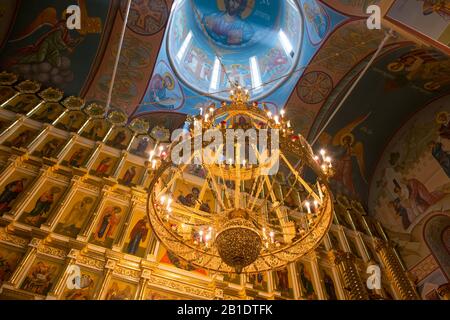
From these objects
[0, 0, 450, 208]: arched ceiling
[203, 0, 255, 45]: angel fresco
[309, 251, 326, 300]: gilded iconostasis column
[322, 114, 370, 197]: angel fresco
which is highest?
[203, 0, 255, 45]: angel fresco

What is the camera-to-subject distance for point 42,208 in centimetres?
634

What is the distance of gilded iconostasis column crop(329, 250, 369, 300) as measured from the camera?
7.05 meters

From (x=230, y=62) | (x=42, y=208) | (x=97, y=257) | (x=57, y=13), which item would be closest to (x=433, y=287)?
(x=97, y=257)

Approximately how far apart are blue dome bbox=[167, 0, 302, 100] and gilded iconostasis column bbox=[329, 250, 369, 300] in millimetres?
6258

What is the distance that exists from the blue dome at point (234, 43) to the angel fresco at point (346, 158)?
2.89 m

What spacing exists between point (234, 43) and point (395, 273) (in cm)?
1016

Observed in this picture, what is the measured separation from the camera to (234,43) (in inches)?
536

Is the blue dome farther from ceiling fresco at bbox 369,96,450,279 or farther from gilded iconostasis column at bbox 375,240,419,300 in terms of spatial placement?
gilded iconostasis column at bbox 375,240,419,300

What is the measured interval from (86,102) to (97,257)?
224 inches

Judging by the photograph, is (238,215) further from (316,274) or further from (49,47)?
(49,47)

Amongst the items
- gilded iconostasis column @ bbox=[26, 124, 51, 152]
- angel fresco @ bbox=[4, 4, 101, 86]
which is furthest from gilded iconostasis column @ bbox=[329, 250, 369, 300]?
angel fresco @ bbox=[4, 4, 101, 86]

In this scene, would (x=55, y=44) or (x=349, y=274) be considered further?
(x=55, y=44)

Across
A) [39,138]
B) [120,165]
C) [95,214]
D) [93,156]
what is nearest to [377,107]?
[120,165]

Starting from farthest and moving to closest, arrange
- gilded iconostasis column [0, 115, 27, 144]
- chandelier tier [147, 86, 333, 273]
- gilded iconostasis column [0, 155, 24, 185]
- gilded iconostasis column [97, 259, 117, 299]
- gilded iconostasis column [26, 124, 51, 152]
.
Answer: gilded iconostasis column [26, 124, 51, 152]
gilded iconostasis column [0, 115, 27, 144]
gilded iconostasis column [0, 155, 24, 185]
gilded iconostasis column [97, 259, 117, 299]
chandelier tier [147, 86, 333, 273]
